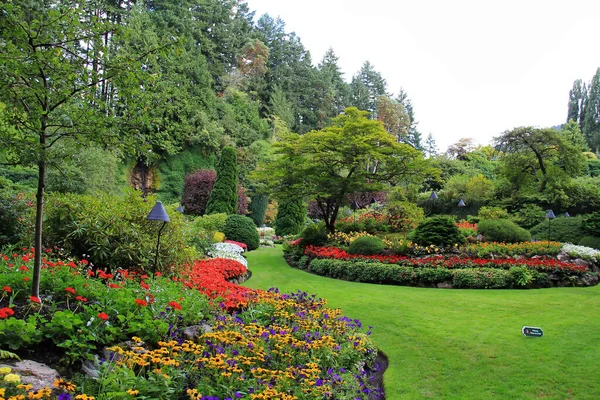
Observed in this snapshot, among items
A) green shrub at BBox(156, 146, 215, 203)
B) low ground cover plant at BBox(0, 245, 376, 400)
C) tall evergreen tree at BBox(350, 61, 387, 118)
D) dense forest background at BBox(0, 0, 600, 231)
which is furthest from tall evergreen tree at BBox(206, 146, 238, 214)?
tall evergreen tree at BBox(350, 61, 387, 118)

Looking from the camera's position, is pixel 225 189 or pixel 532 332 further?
pixel 225 189

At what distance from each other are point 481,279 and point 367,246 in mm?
3509

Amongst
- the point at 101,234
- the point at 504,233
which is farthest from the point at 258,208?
the point at 101,234

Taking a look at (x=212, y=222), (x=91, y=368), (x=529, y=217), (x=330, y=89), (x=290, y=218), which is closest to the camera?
(x=91, y=368)

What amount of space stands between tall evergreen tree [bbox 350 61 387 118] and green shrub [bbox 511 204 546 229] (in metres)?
30.4

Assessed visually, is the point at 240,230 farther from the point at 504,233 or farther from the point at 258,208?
the point at 258,208

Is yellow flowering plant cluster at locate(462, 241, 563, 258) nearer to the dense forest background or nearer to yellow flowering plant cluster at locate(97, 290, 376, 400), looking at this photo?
the dense forest background

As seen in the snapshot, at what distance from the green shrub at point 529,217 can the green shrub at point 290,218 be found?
10.1 meters

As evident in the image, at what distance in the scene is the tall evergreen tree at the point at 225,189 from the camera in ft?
60.8

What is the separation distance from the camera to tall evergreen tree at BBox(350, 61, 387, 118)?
45.6 meters

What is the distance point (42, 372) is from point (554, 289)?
9.63 metres

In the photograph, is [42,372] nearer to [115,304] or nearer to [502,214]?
[115,304]

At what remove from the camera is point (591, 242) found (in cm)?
1149

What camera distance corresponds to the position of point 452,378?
417 centimetres
